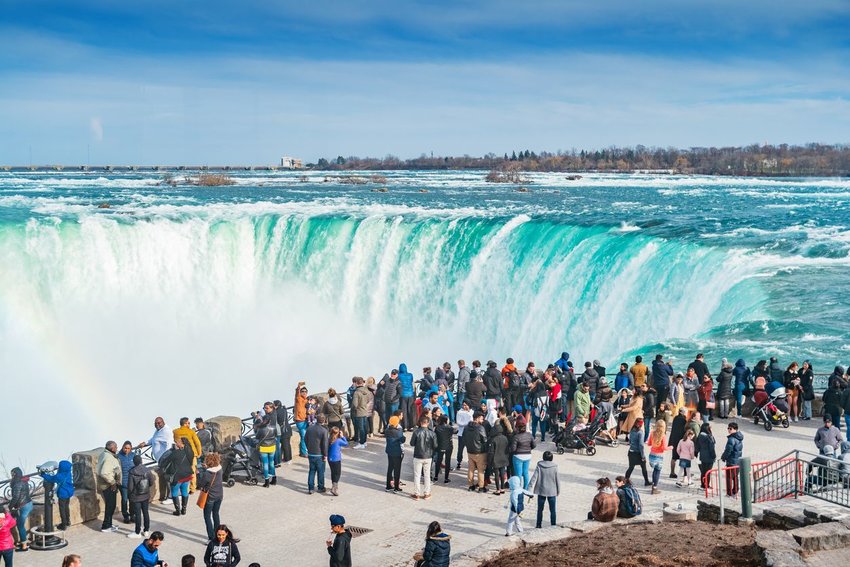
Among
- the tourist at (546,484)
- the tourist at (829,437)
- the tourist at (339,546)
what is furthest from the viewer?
the tourist at (829,437)

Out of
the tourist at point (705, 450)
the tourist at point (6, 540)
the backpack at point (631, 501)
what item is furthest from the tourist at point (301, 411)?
the tourist at point (705, 450)

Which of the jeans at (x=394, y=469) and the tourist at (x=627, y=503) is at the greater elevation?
the tourist at (x=627, y=503)

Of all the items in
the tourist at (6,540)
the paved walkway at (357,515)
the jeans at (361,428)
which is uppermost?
the tourist at (6,540)

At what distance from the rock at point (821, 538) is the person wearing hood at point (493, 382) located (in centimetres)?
753

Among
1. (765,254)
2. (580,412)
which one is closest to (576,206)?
(765,254)

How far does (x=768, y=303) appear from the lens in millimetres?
27094

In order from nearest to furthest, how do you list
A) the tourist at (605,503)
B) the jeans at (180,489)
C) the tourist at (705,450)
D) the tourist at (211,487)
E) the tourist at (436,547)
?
1. the tourist at (436,547)
2. the tourist at (605,503)
3. the tourist at (211,487)
4. the jeans at (180,489)
5. the tourist at (705,450)

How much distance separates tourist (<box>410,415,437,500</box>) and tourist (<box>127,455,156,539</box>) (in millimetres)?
4024

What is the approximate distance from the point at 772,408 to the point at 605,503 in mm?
7458

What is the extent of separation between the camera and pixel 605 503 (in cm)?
1102

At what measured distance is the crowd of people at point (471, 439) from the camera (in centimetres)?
1178

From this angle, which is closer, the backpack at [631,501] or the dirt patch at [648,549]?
the dirt patch at [648,549]

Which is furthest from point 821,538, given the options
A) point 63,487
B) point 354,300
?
point 354,300

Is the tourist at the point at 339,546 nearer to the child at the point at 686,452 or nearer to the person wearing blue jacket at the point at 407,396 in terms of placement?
the child at the point at 686,452
